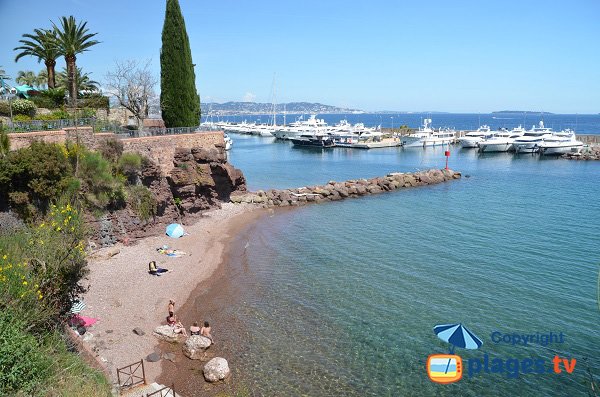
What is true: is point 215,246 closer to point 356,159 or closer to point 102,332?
point 102,332

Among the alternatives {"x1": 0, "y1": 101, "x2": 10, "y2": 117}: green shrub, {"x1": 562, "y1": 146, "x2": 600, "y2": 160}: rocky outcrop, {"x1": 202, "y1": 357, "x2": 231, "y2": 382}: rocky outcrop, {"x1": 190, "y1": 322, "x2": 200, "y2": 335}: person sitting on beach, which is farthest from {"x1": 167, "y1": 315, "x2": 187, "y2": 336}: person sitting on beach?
{"x1": 562, "y1": 146, "x2": 600, "y2": 160}: rocky outcrop

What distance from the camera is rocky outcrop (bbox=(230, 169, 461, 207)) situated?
135 ft

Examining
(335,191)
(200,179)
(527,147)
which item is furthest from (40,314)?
(527,147)

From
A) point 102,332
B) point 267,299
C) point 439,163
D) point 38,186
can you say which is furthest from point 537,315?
point 439,163

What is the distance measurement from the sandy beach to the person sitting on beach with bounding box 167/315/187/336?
1.98 feet

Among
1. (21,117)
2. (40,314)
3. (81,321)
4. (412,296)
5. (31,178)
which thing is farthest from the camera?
(21,117)

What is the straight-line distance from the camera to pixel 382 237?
31109 mm

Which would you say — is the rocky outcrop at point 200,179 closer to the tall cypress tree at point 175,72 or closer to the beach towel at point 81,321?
the tall cypress tree at point 175,72

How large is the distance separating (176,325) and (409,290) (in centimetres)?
1155

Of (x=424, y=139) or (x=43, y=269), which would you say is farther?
(x=424, y=139)

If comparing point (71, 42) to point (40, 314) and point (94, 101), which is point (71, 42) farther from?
point (40, 314)

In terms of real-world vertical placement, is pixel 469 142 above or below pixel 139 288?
above

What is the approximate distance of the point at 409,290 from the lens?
2192 centimetres

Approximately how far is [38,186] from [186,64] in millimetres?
17719
